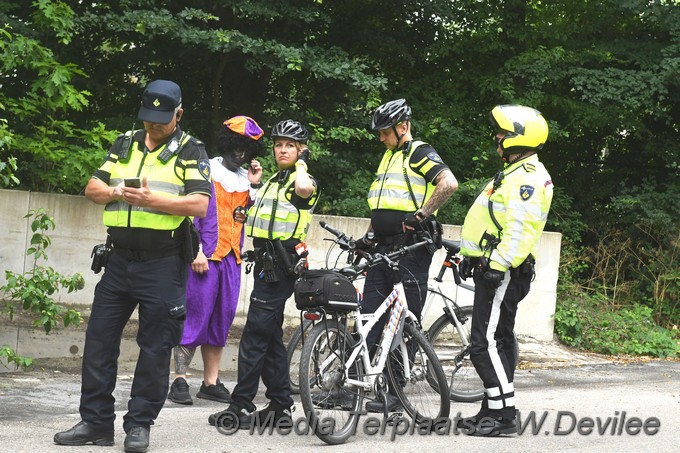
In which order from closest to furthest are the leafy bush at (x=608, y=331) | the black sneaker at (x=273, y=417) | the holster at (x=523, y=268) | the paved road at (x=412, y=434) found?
the paved road at (x=412, y=434)
the black sneaker at (x=273, y=417)
the holster at (x=523, y=268)
the leafy bush at (x=608, y=331)

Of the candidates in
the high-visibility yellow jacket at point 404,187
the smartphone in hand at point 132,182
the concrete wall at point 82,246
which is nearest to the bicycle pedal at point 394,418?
the high-visibility yellow jacket at point 404,187

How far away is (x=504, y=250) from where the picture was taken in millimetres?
6508

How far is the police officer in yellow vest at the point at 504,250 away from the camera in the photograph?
6.52 metres

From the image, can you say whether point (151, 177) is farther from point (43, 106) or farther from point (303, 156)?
point (43, 106)

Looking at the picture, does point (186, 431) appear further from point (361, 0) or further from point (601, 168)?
point (601, 168)

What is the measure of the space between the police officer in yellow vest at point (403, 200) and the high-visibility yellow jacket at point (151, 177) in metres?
1.88

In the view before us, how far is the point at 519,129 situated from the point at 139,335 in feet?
9.16

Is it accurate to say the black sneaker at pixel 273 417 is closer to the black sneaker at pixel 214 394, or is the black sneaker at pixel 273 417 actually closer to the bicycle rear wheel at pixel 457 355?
the black sneaker at pixel 214 394

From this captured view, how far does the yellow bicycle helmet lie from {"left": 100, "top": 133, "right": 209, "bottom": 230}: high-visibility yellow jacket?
2146 millimetres

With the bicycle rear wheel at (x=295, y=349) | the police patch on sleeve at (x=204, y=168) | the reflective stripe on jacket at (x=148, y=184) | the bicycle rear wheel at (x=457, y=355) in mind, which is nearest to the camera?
the reflective stripe on jacket at (x=148, y=184)

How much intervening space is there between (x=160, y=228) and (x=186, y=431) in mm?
1426

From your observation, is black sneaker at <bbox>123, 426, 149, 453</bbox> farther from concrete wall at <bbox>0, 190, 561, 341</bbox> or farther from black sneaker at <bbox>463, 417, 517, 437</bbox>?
concrete wall at <bbox>0, 190, 561, 341</bbox>

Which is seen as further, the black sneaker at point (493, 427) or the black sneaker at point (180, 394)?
the black sneaker at point (180, 394)

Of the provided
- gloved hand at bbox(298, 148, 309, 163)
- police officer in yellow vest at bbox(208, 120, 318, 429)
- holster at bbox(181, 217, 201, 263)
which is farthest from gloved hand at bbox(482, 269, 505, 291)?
holster at bbox(181, 217, 201, 263)
